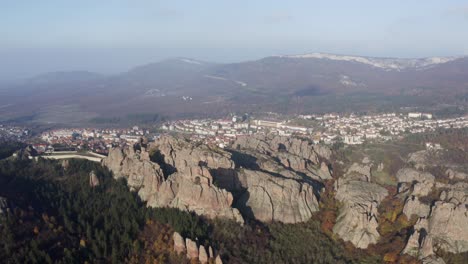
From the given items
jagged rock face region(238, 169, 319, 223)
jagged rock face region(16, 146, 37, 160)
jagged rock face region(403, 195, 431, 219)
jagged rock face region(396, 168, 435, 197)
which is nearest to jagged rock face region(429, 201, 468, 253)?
jagged rock face region(403, 195, 431, 219)

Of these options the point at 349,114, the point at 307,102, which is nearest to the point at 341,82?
the point at 307,102

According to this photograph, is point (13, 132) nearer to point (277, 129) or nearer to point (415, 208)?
point (277, 129)

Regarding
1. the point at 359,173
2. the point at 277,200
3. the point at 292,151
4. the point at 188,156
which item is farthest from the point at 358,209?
the point at 292,151

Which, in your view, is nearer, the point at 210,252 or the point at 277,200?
the point at 210,252

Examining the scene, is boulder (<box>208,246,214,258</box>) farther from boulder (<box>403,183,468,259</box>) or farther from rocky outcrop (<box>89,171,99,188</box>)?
rocky outcrop (<box>89,171,99,188</box>)

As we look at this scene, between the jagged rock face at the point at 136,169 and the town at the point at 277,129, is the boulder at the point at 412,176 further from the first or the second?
the jagged rock face at the point at 136,169

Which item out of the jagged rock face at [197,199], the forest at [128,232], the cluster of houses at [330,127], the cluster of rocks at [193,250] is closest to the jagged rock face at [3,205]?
the forest at [128,232]
